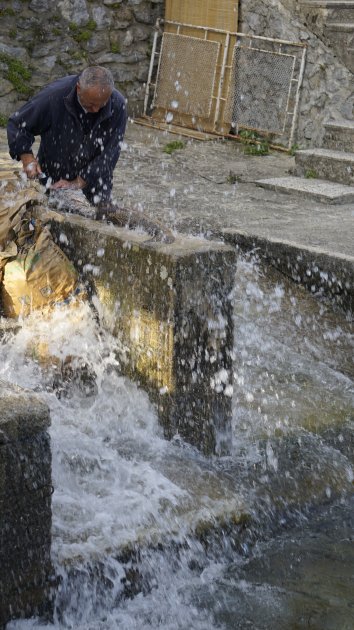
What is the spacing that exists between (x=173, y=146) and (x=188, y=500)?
23.7 ft

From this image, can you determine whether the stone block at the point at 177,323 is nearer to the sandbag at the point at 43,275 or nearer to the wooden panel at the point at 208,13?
the sandbag at the point at 43,275

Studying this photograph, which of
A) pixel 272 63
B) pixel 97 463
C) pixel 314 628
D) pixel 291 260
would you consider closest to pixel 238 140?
pixel 272 63

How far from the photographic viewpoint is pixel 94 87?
5973mm

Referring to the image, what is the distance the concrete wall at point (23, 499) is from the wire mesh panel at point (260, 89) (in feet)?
26.9

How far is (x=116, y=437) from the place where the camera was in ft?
16.6

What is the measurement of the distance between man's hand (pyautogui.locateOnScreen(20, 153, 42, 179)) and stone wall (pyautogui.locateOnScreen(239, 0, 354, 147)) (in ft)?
17.6

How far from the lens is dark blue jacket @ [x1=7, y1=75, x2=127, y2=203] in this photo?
20.5ft

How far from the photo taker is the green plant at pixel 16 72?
465 inches

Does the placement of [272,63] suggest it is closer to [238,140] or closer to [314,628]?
[238,140]

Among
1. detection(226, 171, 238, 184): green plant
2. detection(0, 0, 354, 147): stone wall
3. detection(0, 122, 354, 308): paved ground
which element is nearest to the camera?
detection(0, 122, 354, 308): paved ground

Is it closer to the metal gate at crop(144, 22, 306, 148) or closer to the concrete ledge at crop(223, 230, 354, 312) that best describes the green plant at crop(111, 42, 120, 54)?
the metal gate at crop(144, 22, 306, 148)

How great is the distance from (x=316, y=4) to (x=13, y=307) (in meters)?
6.66

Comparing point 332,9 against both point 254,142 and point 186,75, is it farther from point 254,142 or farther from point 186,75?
point 186,75

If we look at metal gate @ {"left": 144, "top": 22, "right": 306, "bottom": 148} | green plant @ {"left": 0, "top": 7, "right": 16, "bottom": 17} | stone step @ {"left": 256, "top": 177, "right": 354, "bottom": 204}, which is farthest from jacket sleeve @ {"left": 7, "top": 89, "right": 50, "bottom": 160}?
green plant @ {"left": 0, "top": 7, "right": 16, "bottom": 17}
